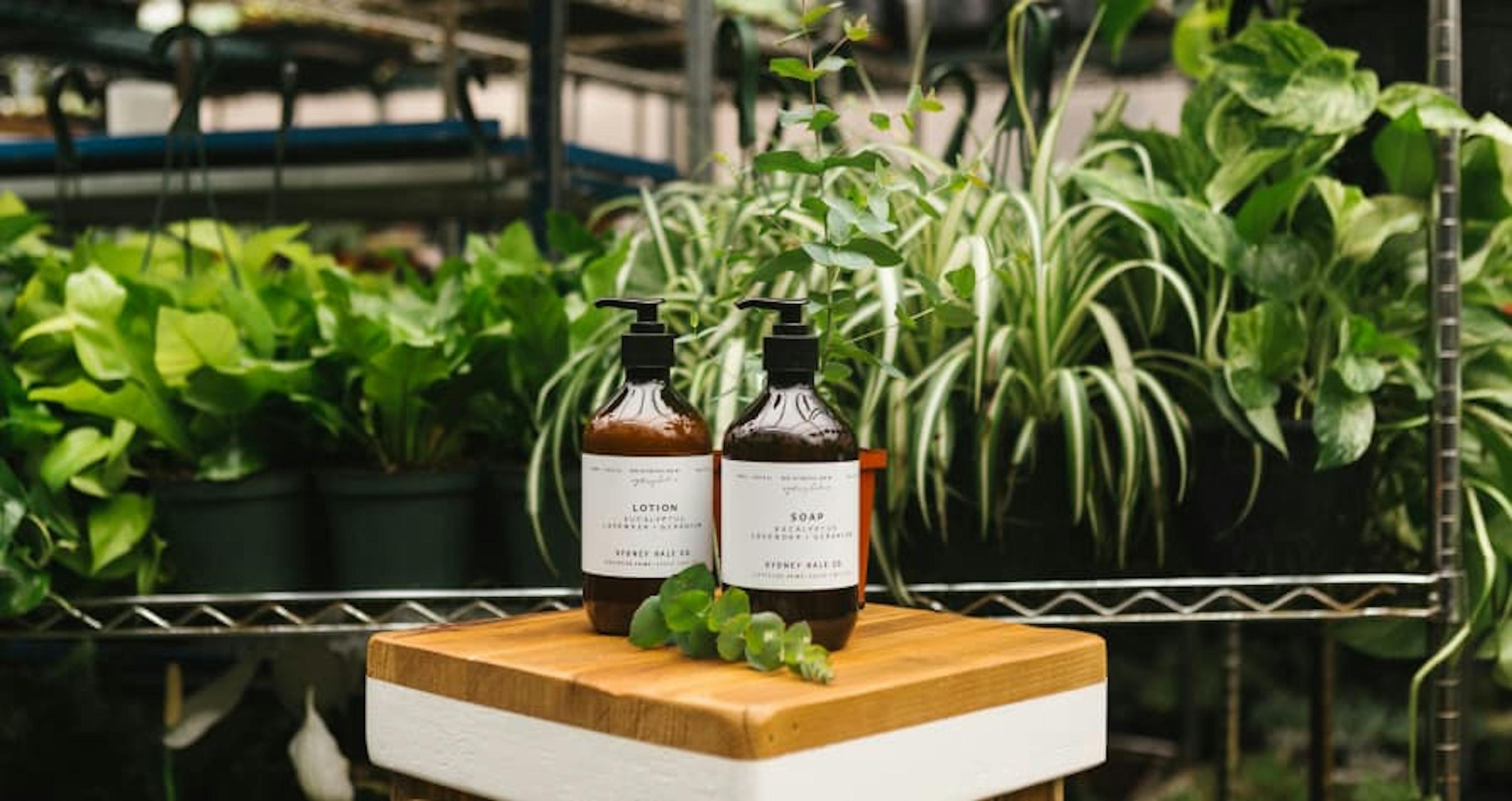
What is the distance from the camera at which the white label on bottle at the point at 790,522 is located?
0.80m

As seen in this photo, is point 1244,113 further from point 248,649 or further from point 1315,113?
point 248,649

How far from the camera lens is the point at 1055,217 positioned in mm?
1298

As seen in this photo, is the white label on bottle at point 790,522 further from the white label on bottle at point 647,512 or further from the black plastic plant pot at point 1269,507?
the black plastic plant pot at point 1269,507

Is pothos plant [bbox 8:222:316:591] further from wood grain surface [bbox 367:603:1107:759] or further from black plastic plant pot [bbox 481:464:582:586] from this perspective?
wood grain surface [bbox 367:603:1107:759]

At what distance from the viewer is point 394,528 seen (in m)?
1.27

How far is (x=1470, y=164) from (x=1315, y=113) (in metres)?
0.17

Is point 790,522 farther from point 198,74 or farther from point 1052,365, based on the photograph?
point 198,74

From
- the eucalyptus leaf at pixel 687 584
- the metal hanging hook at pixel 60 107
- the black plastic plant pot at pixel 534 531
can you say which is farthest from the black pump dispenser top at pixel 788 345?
the metal hanging hook at pixel 60 107

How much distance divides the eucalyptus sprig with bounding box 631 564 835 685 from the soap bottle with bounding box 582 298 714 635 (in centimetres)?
2

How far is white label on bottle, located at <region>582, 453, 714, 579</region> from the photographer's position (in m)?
0.85

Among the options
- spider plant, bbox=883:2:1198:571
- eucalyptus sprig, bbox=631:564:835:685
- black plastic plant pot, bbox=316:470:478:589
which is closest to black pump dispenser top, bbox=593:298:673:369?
eucalyptus sprig, bbox=631:564:835:685

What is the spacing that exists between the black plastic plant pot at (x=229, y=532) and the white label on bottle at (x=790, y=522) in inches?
23.3

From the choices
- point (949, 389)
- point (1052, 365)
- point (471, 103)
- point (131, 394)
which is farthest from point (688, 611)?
point (471, 103)

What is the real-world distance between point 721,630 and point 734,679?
35 millimetres
